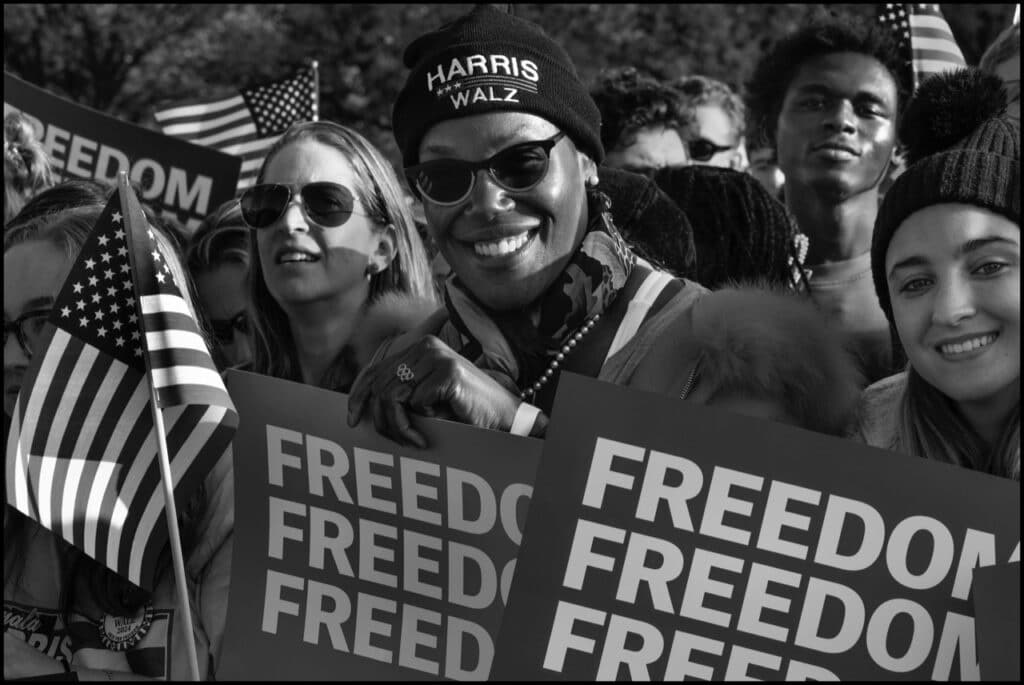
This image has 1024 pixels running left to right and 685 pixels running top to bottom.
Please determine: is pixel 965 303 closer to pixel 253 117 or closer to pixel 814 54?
pixel 814 54

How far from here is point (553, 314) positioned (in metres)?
3.17

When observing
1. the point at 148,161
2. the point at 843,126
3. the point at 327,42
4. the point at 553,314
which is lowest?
the point at 553,314

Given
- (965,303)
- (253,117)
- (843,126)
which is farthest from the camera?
(253,117)

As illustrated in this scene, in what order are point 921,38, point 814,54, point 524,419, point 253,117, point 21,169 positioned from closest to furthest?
point 524,419 → point 814,54 → point 21,169 → point 921,38 → point 253,117

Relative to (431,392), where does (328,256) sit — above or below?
above

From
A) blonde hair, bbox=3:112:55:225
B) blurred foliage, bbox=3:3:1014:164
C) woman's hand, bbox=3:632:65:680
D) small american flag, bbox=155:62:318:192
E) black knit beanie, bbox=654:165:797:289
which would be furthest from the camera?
blurred foliage, bbox=3:3:1014:164

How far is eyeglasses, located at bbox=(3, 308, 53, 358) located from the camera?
373cm

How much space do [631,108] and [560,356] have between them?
2.62 m

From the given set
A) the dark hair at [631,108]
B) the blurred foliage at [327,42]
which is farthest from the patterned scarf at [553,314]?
the blurred foliage at [327,42]

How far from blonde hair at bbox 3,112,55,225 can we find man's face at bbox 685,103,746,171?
2.55 meters

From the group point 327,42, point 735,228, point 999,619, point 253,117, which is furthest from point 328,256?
point 327,42

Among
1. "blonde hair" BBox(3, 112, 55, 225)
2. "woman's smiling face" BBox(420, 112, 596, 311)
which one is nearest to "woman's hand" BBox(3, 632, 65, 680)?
"woman's smiling face" BBox(420, 112, 596, 311)

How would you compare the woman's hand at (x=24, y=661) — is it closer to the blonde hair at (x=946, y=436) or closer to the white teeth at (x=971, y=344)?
the blonde hair at (x=946, y=436)

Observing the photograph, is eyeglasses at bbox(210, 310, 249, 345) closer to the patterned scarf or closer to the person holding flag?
the person holding flag
